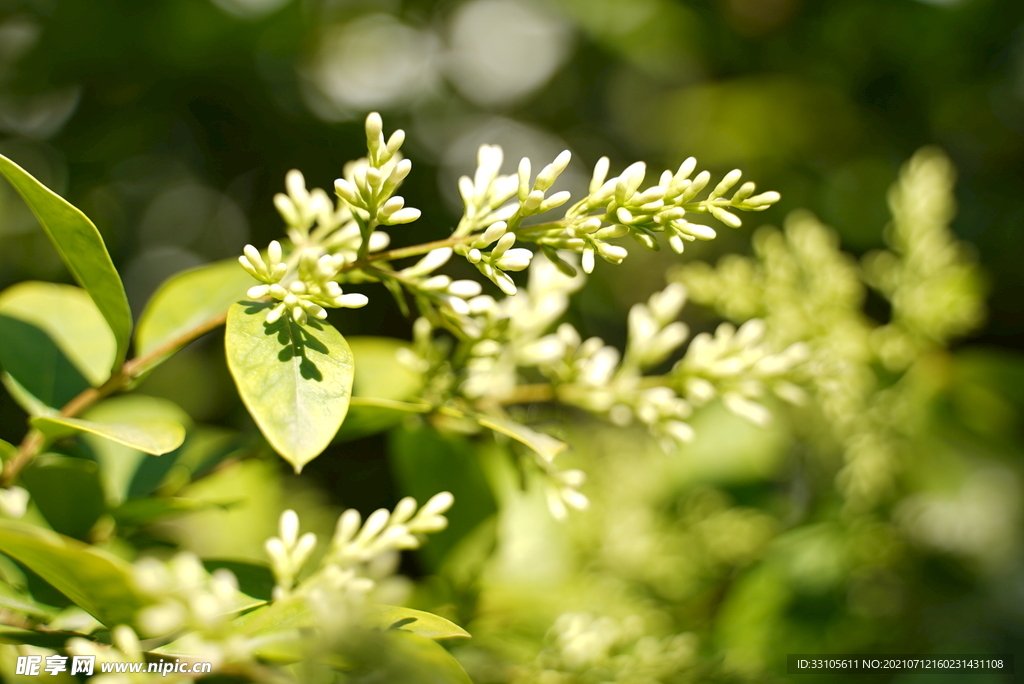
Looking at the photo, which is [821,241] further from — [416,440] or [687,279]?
[416,440]

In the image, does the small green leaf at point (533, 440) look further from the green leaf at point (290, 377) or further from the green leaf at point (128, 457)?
the green leaf at point (128, 457)

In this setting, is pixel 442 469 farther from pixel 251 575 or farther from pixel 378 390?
pixel 251 575

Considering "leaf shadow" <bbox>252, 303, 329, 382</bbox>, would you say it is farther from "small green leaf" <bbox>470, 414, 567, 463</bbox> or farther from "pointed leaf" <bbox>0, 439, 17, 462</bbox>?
"pointed leaf" <bbox>0, 439, 17, 462</bbox>

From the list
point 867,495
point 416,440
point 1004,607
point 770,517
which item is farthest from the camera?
point 1004,607

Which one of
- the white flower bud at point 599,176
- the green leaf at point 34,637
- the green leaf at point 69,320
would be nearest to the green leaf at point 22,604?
the green leaf at point 34,637

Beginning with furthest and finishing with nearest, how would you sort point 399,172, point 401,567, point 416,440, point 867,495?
point 401,567, point 867,495, point 416,440, point 399,172

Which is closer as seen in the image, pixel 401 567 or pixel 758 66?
pixel 401 567

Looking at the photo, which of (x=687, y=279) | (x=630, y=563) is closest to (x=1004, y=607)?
(x=630, y=563)

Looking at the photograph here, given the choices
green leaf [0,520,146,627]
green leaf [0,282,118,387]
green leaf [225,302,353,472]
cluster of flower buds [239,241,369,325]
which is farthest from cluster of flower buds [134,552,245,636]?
green leaf [0,282,118,387]
